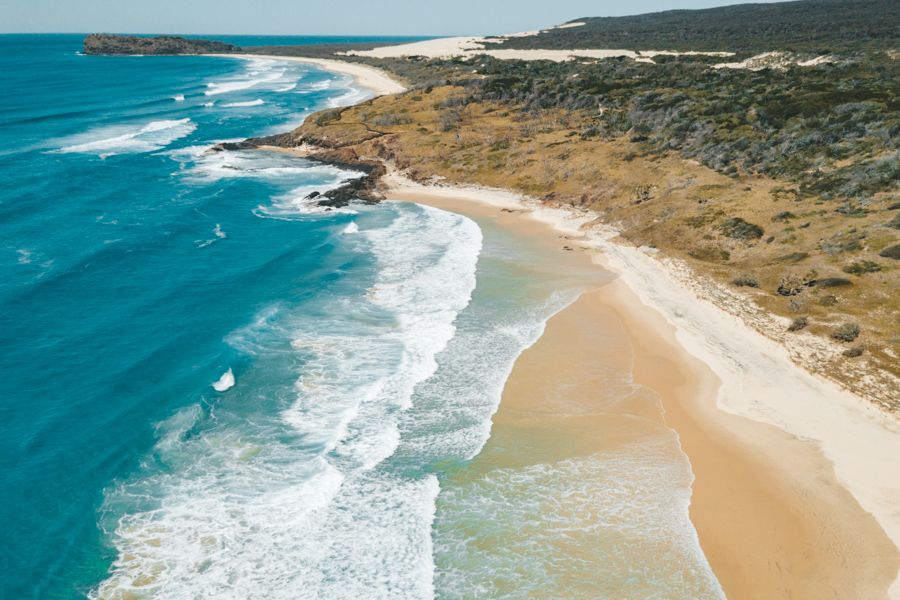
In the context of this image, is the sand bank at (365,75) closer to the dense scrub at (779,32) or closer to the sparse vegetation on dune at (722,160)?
the sparse vegetation on dune at (722,160)

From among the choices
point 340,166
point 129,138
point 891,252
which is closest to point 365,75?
point 129,138

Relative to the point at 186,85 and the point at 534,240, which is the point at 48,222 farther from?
the point at 186,85

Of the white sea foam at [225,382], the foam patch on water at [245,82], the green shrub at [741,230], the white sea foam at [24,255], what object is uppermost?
the green shrub at [741,230]

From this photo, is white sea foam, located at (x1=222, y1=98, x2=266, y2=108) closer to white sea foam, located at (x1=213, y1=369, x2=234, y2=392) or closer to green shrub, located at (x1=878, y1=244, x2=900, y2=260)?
white sea foam, located at (x1=213, y1=369, x2=234, y2=392)

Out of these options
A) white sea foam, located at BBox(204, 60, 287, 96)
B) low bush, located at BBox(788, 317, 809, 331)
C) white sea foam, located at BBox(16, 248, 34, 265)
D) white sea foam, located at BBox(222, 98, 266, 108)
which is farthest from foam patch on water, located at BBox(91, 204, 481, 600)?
white sea foam, located at BBox(204, 60, 287, 96)

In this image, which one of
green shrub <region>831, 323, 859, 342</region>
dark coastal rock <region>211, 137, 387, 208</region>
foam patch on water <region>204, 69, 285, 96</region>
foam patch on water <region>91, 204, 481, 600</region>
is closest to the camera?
foam patch on water <region>91, 204, 481, 600</region>

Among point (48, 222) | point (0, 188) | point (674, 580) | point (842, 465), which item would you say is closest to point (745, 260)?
point (842, 465)

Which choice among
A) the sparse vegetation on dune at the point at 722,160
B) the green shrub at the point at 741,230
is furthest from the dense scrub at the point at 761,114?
the green shrub at the point at 741,230
